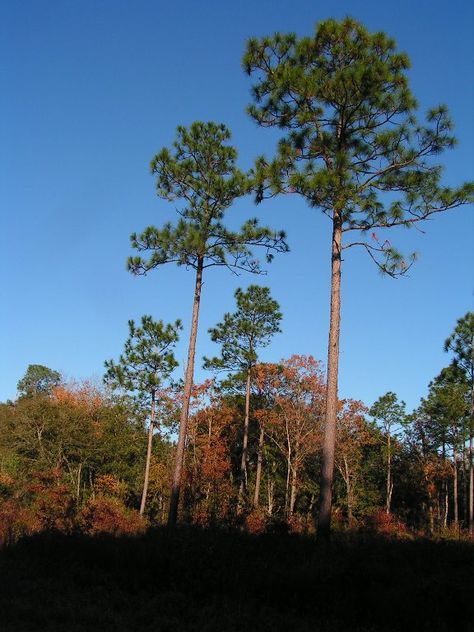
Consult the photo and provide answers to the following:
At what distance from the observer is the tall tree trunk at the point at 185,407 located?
14.6 meters

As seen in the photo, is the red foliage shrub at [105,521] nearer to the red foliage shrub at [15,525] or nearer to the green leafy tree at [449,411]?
the red foliage shrub at [15,525]

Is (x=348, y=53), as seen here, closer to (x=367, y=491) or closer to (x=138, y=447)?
(x=138, y=447)

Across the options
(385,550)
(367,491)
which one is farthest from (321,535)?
(367,491)

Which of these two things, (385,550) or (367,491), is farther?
(367,491)

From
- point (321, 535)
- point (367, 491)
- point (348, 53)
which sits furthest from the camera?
point (367, 491)

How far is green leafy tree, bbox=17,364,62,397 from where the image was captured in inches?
Answer: 3519

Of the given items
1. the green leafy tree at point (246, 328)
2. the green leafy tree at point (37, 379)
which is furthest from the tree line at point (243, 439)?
the green leafy tree at point (37, 379)

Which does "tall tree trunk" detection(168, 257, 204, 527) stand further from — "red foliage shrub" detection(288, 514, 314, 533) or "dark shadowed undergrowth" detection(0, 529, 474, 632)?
"dark shadowed undergrowth" detection(0, 529, 474, 632)

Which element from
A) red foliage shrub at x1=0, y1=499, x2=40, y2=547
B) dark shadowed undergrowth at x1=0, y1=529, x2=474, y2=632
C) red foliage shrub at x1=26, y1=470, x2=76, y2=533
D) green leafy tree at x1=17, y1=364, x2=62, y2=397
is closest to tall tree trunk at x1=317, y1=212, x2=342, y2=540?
dark shadowed undergrowth at x1=0, y1=529, x2=474, y2=632

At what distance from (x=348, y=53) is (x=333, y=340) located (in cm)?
629

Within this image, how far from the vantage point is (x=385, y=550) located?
8.62m

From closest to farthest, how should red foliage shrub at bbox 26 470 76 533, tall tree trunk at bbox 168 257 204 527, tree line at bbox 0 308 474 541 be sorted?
red foliage shrub at bbox 26 470 76 533
tall tree trunk at bbox 168 257 204 527
tree line at bbox 0 308 474 541

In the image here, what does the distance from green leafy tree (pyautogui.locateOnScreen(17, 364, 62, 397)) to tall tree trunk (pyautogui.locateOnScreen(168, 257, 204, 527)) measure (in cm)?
7861

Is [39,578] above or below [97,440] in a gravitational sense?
below
